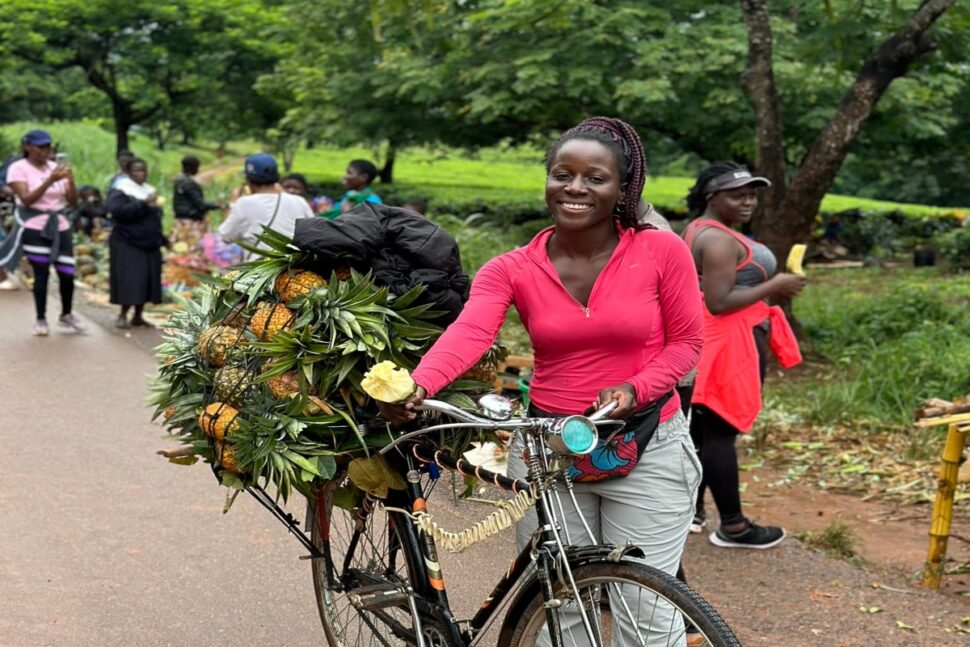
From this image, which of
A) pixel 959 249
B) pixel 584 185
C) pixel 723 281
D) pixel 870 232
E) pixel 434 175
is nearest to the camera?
pixel 584 185

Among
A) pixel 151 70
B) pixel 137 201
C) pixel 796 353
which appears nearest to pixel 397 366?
pixel 796 353

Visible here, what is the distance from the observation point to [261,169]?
7922 millimetres

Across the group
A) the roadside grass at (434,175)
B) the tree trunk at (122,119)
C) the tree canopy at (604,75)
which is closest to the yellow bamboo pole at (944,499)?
the tree canopy at (604,75)

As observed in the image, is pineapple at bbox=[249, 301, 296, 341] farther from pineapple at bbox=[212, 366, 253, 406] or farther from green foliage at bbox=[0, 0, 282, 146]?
green foliage at bbox=[0, 0, 282, 146]

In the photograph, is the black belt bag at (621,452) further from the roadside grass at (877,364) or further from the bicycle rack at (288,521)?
the roadside grass at (877,364)

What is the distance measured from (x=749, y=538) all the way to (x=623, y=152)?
3.05 meters

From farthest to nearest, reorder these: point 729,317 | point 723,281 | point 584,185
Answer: point 729,317 < point 723,281 < point 584,185

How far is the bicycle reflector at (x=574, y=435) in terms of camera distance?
109 inches

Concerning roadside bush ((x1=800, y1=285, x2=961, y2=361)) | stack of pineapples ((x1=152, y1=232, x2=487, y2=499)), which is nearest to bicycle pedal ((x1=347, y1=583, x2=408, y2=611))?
stack of pineapples ((x1=152, y1=232, x2=487, y2=499))

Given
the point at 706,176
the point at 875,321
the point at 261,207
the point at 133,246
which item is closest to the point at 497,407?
the point at 706,176

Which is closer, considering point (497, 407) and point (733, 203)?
point (497, 407)

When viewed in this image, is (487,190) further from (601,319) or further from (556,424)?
(556,424)

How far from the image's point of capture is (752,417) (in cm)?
538

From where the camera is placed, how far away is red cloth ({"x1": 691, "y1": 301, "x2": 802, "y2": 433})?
5344mm
